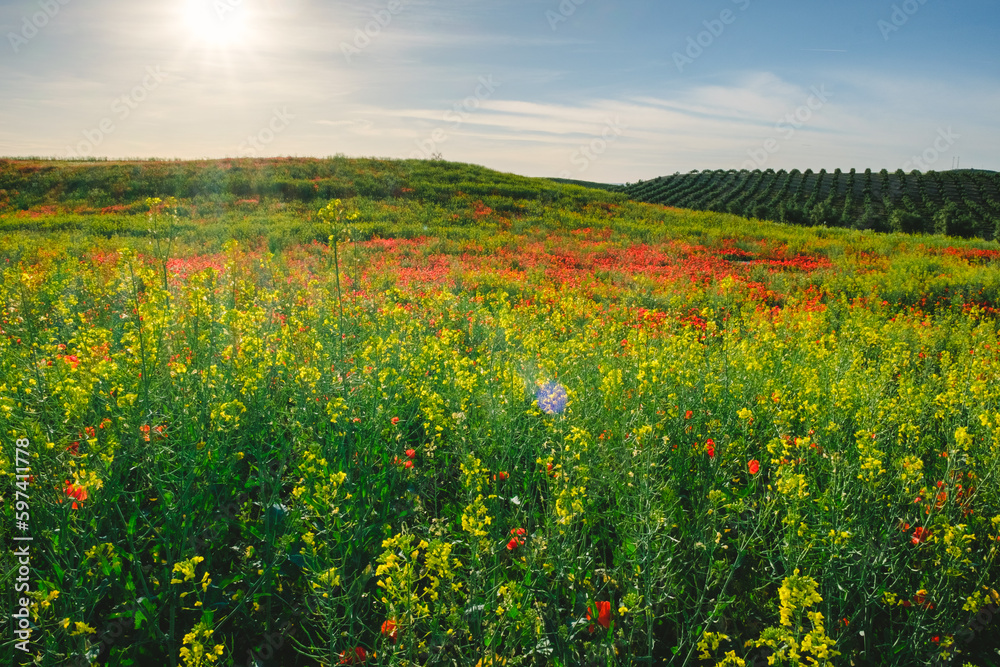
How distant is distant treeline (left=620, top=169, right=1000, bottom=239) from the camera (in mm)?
32406

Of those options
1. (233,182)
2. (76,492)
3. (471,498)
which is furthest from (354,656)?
(233,182)

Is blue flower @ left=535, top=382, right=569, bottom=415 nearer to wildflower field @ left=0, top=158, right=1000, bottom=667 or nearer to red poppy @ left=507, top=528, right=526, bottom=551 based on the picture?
wildflower field @ left=0, top=158, right=1000, bottom=667

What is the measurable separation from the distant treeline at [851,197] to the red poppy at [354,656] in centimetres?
3777

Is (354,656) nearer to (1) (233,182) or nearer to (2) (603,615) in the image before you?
(2) (603,615)

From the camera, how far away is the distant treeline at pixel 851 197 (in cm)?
3241

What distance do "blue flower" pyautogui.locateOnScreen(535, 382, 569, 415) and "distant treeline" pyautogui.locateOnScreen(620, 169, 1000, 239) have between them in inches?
1403

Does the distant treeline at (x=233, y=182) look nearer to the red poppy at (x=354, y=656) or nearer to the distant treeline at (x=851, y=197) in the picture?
the distant treeline at (x=851, y=197)

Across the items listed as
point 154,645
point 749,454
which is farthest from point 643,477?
point 154,645

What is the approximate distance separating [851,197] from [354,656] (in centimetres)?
4964

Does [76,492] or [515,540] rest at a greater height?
[76,492]

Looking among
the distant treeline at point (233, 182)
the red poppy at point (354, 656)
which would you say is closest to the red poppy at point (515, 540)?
the red poppy at point (354, 656)

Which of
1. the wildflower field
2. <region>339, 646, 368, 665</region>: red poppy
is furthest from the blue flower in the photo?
<region>339, 646, 368, 665</region>: red poppy

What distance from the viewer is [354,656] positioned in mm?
2008

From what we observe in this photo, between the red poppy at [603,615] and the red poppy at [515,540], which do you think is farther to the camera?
the red poppy at [515,540]
